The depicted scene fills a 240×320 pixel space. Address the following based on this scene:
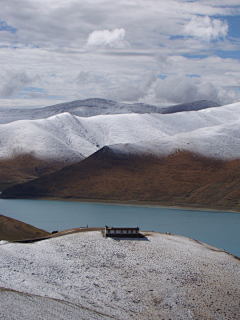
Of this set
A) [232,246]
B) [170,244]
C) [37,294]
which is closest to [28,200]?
[232,246]

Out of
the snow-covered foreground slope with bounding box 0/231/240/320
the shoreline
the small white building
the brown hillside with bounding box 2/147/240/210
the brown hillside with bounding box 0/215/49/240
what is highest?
the brown hillside with bounding box 2/147/240/210

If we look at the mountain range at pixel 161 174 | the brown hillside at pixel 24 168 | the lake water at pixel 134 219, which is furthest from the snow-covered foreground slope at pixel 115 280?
the brown hillside at pixel 24 168

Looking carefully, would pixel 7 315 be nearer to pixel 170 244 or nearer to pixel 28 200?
pixel 170 244

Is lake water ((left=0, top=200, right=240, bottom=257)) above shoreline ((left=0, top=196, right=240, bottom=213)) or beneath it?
beneath

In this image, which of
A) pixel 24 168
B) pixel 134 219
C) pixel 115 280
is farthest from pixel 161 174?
pixel 115 280

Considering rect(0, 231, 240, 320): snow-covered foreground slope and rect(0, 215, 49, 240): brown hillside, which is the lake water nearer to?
rect(0, 231, 240, 320): snow-covered foreground slope

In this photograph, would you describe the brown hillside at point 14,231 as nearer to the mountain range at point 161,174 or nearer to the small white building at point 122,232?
the small white building at point 122,232

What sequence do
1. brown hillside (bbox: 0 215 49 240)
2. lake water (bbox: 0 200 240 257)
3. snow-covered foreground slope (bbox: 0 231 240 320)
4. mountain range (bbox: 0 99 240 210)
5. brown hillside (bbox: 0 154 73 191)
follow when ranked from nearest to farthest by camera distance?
snow-covered foreground slope (bbox: 0 231 240 320)
brown hillside (bbox: 0 215 49 240)
lake water (bbox: 0 200 240 257)
mountain range (bbox: 0 99 240 210)
brown hillside (bbox: 0 154 73 191)

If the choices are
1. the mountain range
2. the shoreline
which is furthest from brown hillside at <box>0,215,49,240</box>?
the mountain range
